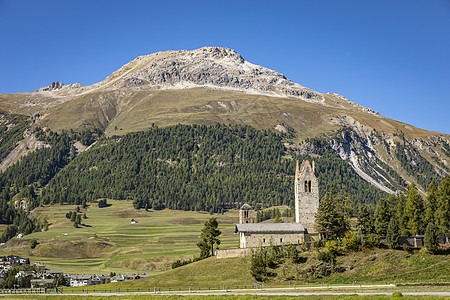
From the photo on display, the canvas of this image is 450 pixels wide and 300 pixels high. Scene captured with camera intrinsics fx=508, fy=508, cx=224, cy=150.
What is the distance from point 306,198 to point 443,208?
27.9 metres

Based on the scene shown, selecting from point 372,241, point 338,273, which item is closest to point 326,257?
point 338,273

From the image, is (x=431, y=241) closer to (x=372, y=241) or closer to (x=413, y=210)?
(x=372, y=241)

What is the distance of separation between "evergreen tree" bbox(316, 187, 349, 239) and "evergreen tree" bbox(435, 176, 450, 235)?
19.1 meters

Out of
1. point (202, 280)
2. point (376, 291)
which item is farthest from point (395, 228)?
point (202, 280)

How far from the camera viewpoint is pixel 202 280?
9138cm

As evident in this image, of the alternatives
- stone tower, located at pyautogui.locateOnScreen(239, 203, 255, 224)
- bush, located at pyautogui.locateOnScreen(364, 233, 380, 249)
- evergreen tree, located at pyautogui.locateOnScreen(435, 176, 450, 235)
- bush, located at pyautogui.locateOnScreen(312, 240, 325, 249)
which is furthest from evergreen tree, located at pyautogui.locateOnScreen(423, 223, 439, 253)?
stone tower, located at pyautogui.locateOnScreen(239, 203, 255, 224)

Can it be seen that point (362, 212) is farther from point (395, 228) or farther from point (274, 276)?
point (274, 276)

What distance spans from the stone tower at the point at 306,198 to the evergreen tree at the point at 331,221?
7993mm

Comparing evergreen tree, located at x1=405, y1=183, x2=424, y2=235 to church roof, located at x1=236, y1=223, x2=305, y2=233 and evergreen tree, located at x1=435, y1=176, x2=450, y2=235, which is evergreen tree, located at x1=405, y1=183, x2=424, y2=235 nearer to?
evergreen tree, located at x1=435, y1=176, x2=450, y2=235

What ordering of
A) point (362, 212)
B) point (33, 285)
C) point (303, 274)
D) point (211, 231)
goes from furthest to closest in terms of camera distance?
point (33, 285) → point (211, 231) → point (362, 212) → point (303, 274)

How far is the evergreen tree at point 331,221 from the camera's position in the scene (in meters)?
101

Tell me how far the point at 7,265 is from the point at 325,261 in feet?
427

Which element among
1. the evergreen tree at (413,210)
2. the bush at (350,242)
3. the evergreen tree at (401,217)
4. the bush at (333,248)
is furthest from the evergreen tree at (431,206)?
the bush at (333,248)

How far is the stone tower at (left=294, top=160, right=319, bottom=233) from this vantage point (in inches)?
4348
